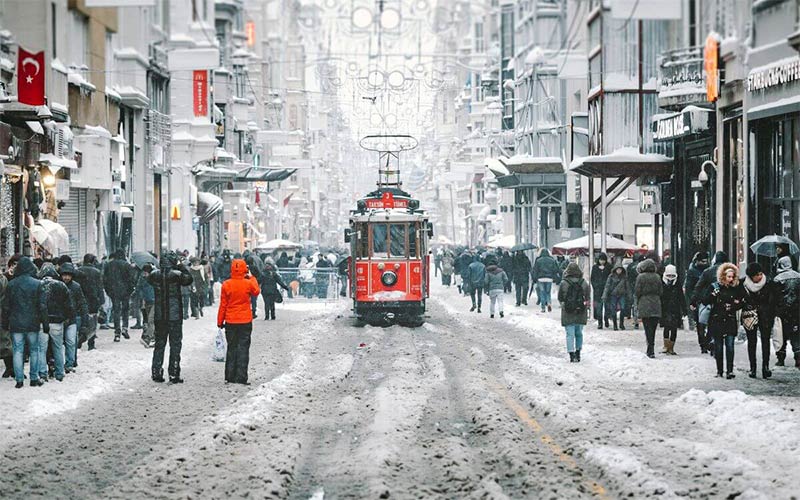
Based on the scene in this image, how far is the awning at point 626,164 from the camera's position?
3372cm

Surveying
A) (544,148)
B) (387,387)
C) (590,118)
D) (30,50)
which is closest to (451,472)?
(387,387)

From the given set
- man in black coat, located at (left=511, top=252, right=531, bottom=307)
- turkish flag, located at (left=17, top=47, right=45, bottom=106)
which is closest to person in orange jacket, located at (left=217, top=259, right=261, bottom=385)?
turkish flag, located at (left=17, top=47, right=45, bottom=106)

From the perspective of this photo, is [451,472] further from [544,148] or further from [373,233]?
[544,148]

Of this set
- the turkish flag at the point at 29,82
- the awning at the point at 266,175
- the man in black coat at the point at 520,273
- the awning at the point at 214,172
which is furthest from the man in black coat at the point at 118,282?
the awning at the point at 266,175

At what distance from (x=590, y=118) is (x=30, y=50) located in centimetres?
1863

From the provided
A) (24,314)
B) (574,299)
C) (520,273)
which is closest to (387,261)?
(520,273)

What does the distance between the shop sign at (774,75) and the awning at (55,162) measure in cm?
1570

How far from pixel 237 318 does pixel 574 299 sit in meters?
6.67

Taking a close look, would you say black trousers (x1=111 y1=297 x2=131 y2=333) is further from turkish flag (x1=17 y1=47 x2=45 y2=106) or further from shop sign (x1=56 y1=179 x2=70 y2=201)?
shop sign (x1=56 y1=179 x2=70 y2=201)

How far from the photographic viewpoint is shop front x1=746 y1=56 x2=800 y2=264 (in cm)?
2389

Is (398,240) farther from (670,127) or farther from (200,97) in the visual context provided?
(200,97)

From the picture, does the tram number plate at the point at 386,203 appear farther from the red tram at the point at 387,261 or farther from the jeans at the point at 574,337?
the jeans at the point at 574,337

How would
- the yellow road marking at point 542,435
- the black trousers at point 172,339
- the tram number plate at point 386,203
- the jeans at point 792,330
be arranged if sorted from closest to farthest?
the yellow road marking at point 542,435 < the black trousers at point 172,339 < the jeans at point 792,330 < the tram number plate at point 386,203

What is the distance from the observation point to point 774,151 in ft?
85.4
